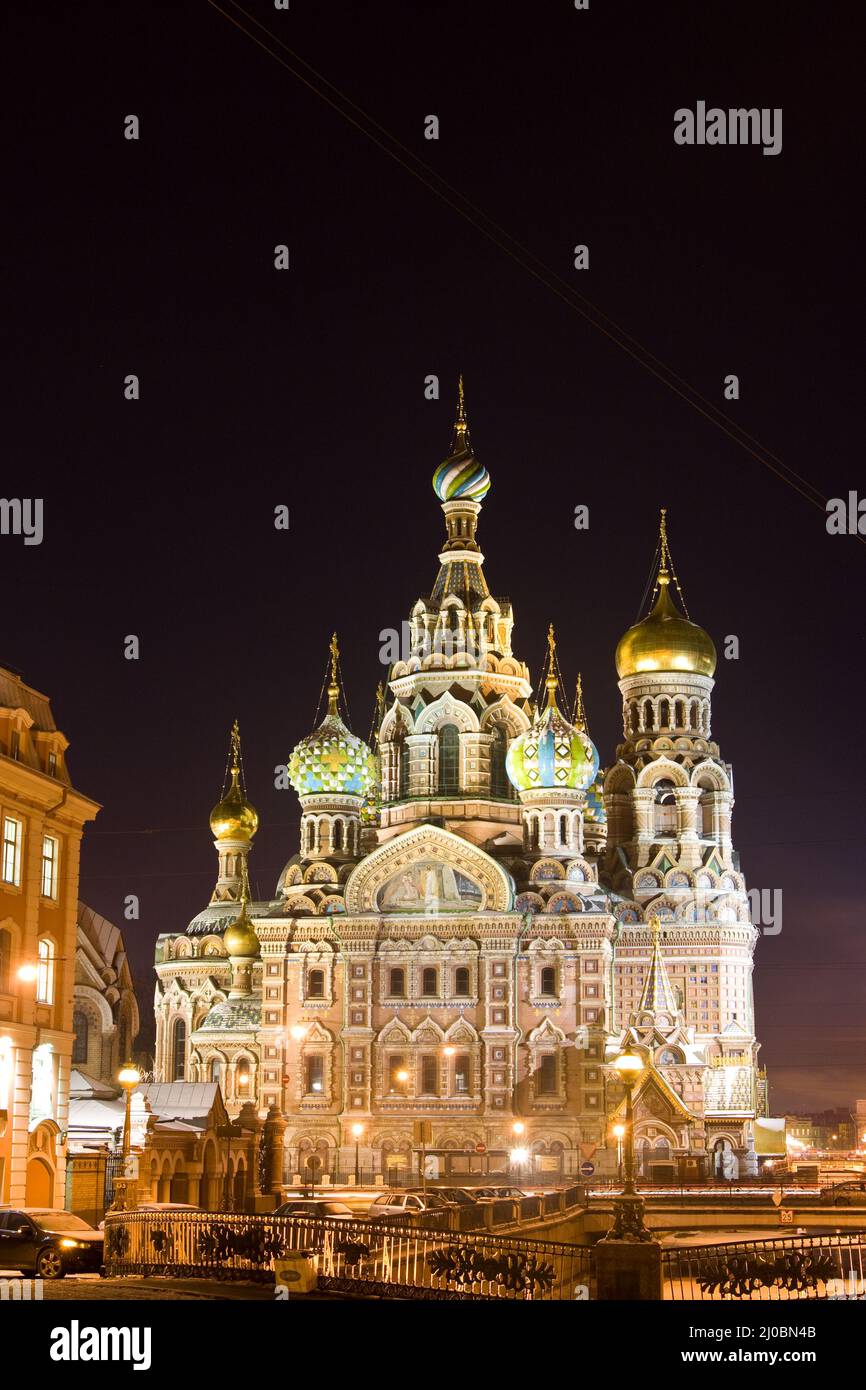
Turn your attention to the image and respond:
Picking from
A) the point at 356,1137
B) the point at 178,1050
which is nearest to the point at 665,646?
the point at 356,1137

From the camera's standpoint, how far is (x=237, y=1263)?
27500mm

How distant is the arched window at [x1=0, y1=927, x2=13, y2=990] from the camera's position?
38.1 metres

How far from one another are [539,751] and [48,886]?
1746 inches

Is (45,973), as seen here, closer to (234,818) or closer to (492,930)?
(492,930)

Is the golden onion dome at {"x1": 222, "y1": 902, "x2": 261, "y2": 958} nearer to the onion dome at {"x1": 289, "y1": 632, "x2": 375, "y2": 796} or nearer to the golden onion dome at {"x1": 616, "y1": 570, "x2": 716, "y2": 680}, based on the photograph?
the onion dome at {"x1": 289, "y1": 632, "x2": 375, "y2": 796}

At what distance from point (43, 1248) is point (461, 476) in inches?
2723

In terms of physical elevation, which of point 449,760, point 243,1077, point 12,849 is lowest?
point 243,1077

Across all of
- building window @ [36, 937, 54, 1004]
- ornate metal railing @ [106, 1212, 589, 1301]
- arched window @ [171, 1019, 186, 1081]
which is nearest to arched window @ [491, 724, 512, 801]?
arched window @ [171, 1019, 186, 1081]

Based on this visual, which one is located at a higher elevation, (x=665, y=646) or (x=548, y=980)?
(x=665, y=646)

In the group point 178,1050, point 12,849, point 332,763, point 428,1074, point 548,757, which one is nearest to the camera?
point 12,849

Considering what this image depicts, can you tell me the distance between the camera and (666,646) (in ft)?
303

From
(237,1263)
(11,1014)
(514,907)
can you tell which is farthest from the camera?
(514,907)
